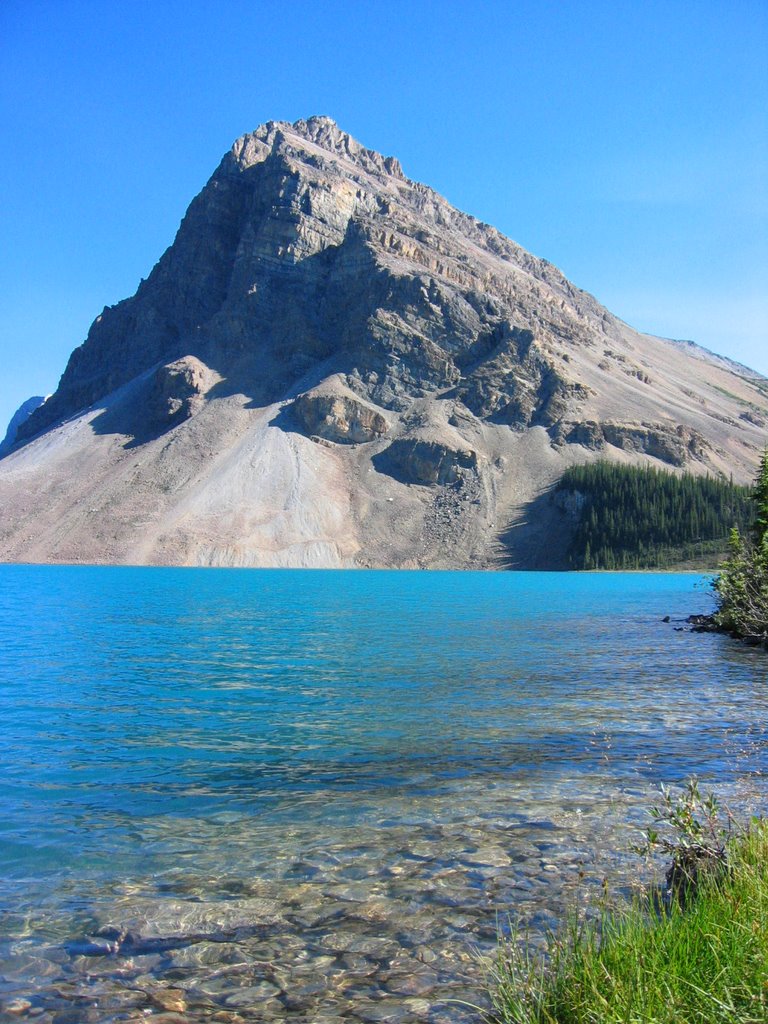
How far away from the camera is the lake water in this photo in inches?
266

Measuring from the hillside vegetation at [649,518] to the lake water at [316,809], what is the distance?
10655 centimetres

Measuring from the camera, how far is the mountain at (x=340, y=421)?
133 metres

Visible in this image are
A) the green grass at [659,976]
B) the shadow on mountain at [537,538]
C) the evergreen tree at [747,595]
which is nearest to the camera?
the green grass at [659,976]

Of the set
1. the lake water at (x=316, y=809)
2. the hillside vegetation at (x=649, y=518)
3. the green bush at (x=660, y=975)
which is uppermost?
the hillside vegetation at (x=649, y=518)

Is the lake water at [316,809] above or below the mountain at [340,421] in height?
below

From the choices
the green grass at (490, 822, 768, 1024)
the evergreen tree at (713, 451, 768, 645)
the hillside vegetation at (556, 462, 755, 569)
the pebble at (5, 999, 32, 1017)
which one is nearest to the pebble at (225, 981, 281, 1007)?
the pebble at (5, 999, 32, 1017)

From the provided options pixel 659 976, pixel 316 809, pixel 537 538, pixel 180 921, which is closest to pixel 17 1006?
pixel 180 921

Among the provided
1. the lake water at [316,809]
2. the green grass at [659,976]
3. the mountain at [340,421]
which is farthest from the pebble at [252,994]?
the mountain at [340,421]

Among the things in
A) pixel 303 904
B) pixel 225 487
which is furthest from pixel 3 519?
pixel 303 904

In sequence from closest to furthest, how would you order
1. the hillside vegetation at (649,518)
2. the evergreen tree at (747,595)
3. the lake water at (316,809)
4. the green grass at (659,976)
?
1. the green grass at (659,976)
2. the lake water at (316,809)
3. the evergreen tree at (747,595)
4. the hillside vegetation at (649,518)

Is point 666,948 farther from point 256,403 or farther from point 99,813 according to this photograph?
point 256,403

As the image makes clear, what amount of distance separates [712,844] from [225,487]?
435ft

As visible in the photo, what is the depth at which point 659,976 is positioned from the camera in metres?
4.65

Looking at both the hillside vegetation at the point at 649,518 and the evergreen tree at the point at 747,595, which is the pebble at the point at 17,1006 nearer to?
the evergreen tree at the point at 747,595
